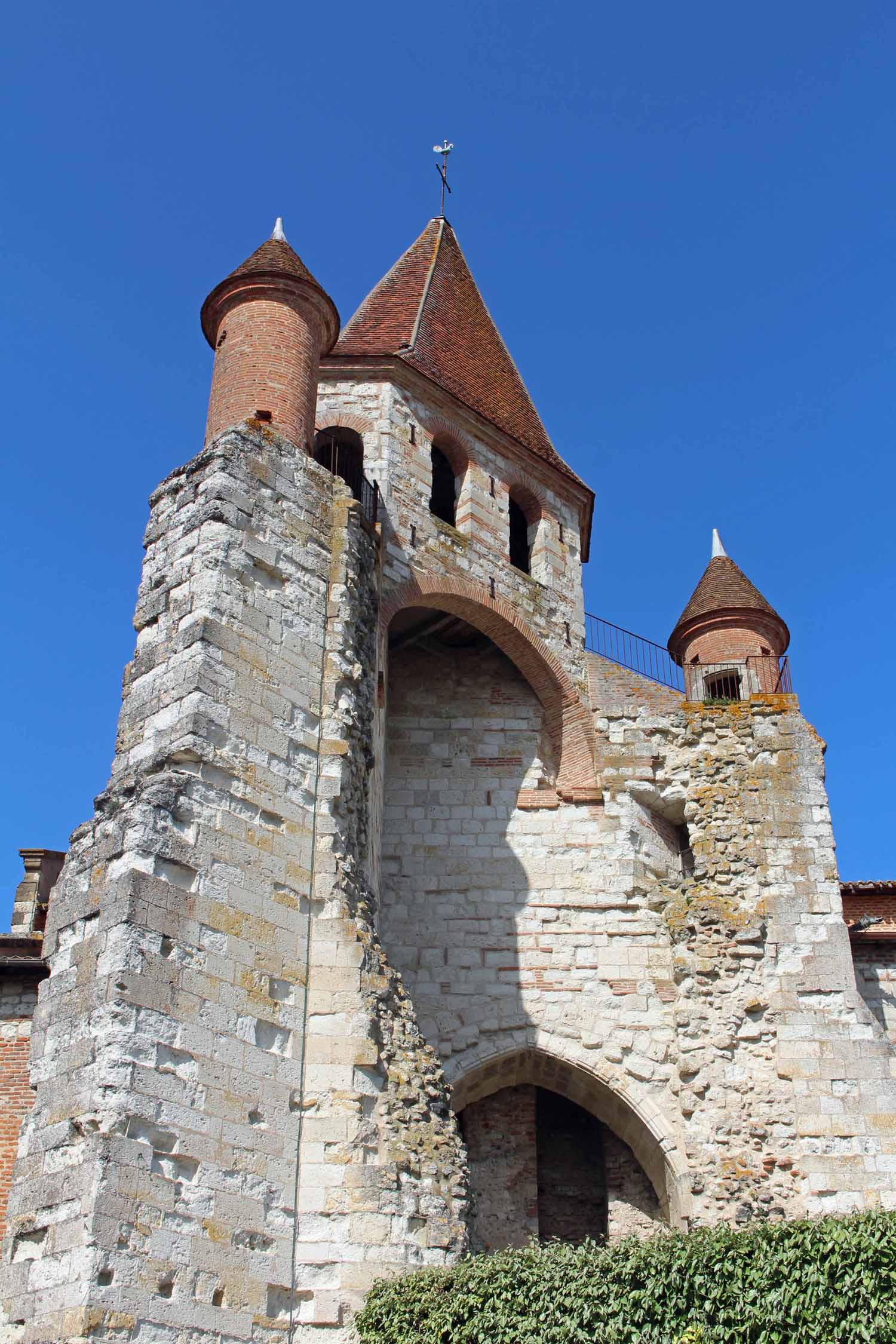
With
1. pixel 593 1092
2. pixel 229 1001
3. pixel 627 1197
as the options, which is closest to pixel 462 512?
pixel 593 1092

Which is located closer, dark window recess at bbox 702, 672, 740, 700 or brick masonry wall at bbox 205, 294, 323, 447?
brick masonry wall at bbox 205, 294, 323, 447

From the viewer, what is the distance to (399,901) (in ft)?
47.9

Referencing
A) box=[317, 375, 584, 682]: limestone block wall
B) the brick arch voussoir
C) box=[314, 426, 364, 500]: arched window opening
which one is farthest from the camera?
box=[314, 426, 364, 500]: arched window opening

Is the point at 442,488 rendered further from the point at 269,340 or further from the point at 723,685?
the point at 269,340

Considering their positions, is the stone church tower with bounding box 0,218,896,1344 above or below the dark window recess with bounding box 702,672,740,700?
below

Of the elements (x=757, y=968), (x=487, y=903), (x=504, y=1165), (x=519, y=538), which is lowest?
(x=504, y=1165)

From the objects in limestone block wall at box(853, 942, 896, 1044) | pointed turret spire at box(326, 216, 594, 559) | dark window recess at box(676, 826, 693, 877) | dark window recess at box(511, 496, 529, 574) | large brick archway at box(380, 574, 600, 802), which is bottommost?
limestone block wall at box(853, 942, 896, 1044)

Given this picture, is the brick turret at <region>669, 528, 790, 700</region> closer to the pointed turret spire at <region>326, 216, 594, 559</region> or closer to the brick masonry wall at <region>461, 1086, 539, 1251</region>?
the pointed turret spire at <region>326, 216, 594, 559</region>

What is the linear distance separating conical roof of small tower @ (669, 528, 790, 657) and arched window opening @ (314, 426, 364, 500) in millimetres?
4913

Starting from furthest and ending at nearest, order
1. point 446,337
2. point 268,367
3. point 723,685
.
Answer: point 446,337 < point 723,685 < point 268,367

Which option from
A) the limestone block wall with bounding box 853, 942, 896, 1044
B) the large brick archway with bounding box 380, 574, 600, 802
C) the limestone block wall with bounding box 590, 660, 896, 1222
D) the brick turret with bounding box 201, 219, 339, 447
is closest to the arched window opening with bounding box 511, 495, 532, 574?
the large brick archway with bounding box 380, 574, 600, 802

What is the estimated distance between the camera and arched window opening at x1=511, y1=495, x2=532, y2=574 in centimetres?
1730

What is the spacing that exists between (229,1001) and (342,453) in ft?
28.9

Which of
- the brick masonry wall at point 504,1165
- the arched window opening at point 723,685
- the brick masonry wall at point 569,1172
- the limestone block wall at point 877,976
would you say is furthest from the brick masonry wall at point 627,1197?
the arched window opening at point 723,685
